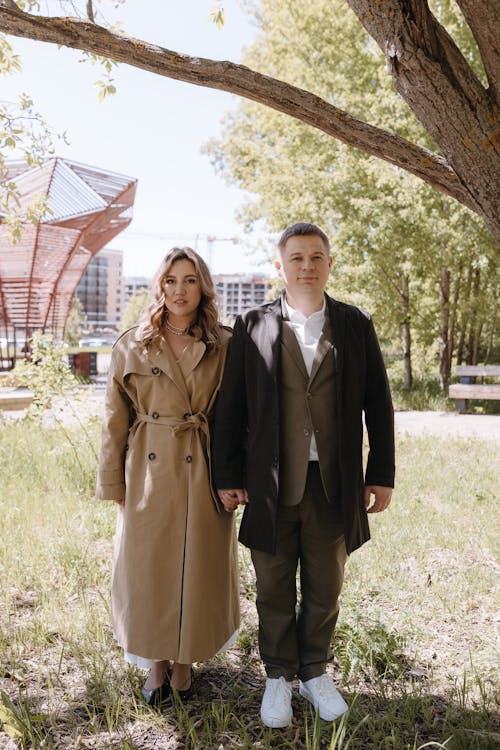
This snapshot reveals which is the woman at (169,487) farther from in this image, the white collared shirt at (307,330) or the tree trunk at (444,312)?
the tree trunk at (444,312)

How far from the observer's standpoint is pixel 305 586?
9.30 ft

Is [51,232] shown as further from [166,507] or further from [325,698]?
[325,698]

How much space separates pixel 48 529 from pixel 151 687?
7.63ft

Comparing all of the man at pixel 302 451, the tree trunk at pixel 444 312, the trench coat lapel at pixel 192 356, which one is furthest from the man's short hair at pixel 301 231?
the tree trunk at pixel 444 312

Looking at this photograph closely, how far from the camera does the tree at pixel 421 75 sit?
2.27 metres

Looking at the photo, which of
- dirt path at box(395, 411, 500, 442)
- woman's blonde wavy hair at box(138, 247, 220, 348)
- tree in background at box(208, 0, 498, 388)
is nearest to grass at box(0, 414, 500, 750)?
woman's blonde wavy hair at box(138, 247, 220, 348)

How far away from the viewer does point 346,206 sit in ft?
46.3

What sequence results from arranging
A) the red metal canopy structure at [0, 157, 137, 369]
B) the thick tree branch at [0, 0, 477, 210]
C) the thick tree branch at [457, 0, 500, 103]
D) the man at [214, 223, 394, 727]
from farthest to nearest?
1. the red metal canopy structure at [0, 157, 137, 369]
2. the man at [214, 223, 394, 727]
3. the thick tree branch at [0, 0, 477, 210]
4. the thick tree branch at [457, 0, 500, 103]

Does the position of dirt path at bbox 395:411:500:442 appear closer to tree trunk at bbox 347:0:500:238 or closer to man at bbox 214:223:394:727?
man at bbox 214:223:394:727

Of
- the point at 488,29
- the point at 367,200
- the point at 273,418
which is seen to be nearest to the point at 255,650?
the point at 273,418

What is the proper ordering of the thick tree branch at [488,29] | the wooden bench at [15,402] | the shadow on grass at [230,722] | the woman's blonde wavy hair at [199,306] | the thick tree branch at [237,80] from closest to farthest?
the thick tree branch at [488,29] < the thick tree branch at [237,80] < the shadow on grass at [230,722] < the woman's blonde wavy hair at [199,306] < the wooden bench at [15,402]

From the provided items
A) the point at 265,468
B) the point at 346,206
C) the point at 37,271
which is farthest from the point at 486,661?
the point at 37,271

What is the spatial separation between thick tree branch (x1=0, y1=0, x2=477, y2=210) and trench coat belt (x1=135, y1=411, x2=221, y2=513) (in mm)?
1356

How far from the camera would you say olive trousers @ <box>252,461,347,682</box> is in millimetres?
2709
